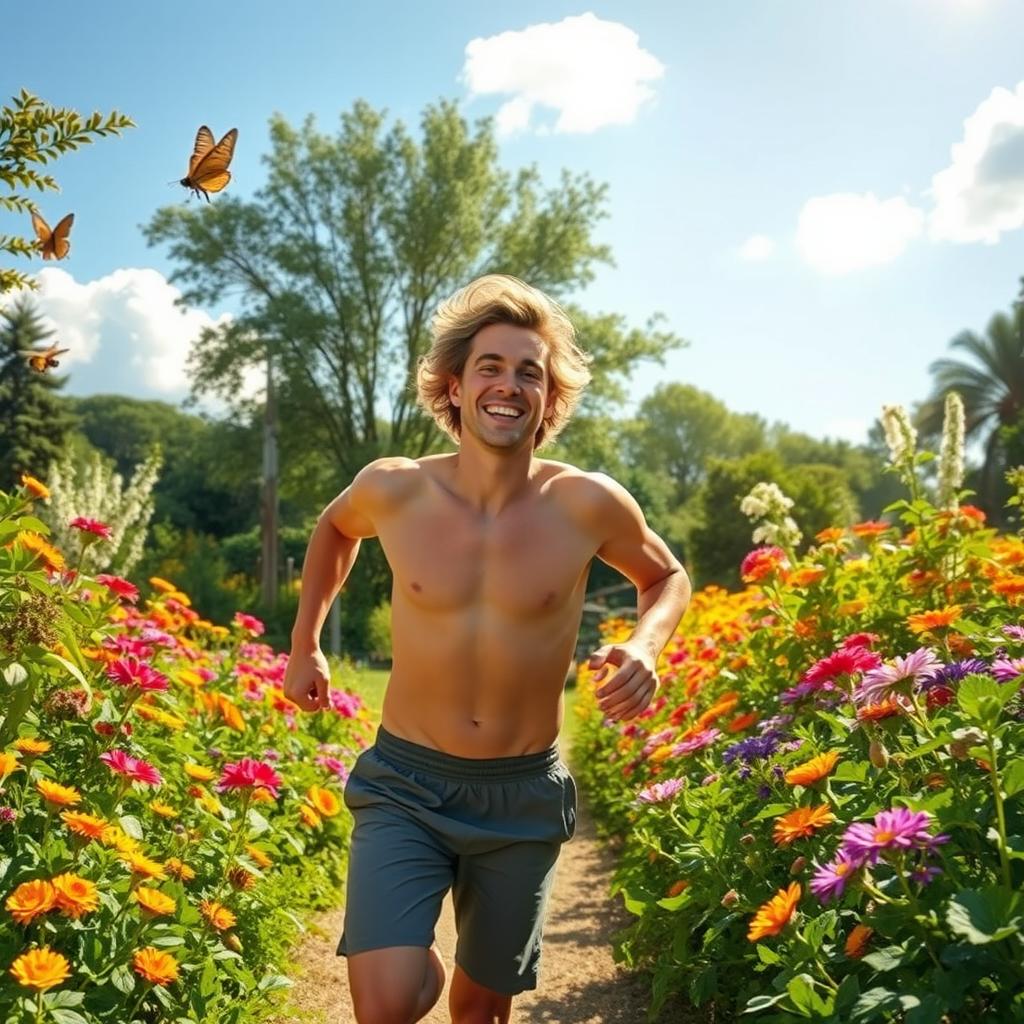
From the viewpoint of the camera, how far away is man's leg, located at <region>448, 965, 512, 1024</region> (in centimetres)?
240

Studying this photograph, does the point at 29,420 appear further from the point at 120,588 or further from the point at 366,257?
the point at 120,588

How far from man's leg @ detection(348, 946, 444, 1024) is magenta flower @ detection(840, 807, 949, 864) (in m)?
0.94

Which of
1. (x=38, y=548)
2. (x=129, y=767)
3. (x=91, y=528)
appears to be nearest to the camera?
(x=129, y=767)

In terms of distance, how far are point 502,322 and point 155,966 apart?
1.61m

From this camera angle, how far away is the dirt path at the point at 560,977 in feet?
10.4

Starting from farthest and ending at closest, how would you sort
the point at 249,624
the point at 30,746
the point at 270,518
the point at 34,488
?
the point at 270,518, the point at 249,624, the point at 34,488, the point at 30,746

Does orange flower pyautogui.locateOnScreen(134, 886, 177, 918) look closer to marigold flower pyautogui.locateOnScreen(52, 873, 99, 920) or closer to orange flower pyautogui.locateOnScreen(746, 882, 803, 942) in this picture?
marigold flower pyautogui.locateOnScreen(52, 873, 99, 920)

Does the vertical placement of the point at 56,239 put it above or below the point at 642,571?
above

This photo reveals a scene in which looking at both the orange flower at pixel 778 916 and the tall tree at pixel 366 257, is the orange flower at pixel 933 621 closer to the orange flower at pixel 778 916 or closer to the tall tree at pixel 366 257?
the orange flower at pixel 778 916

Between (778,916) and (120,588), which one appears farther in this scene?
(120,588)

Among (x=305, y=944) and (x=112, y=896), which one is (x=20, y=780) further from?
(x=305, y=944)

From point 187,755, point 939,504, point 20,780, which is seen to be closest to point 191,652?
point 187,755

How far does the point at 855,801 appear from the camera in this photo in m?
2.06

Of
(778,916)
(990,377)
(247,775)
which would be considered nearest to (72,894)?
(247,775)
